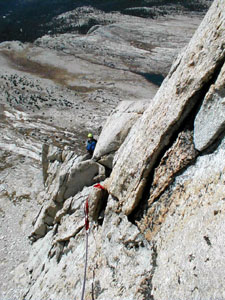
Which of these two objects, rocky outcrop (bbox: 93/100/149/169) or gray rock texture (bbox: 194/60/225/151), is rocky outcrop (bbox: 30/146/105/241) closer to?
rocky outcrop (bbox: 93/100/149/169)

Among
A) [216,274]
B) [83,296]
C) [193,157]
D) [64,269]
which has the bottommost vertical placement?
[64,269]

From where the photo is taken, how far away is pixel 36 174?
27.0 m

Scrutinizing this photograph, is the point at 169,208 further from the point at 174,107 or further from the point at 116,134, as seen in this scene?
the point at 116,134

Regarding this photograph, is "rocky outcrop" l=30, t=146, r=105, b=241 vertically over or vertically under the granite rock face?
under

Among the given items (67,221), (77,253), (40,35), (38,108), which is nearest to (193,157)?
(77,253)

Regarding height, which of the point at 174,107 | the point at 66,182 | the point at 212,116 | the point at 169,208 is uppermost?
the point at 212,116

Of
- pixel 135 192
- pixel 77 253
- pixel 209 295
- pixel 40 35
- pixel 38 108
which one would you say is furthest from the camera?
pixel 40 35

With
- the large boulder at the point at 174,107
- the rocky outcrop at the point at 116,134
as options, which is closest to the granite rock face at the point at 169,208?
the large boulder at the point at 174,107

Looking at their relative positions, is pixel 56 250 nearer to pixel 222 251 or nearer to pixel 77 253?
pixel 77 253

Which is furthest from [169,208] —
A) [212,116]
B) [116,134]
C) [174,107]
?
[116,134]

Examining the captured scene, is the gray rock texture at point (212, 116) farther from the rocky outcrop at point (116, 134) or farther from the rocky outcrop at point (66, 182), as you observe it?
the rocky outcrop at point (116, 134)

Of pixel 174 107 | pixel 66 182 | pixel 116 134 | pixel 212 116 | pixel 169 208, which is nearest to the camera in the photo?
pixel 212 116

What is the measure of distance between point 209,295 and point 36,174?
79.9ft

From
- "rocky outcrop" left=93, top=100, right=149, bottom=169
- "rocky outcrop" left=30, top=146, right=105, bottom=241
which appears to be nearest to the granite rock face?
"rocky outcrop" left=30, top=146, right=105, bottom=241
